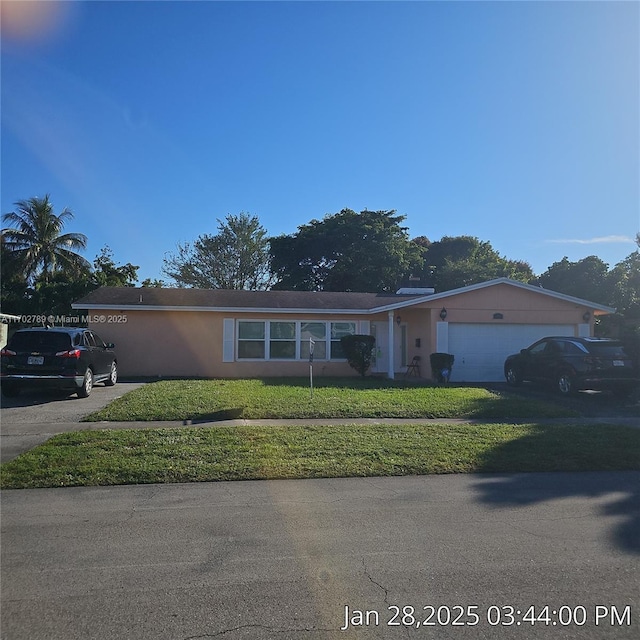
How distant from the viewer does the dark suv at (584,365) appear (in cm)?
1330

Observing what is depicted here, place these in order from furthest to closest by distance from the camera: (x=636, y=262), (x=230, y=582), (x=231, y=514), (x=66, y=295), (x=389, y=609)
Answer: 1. (x=66, y=295)
2. (x=636, y=262)
3. (x=231, y=514)
4. (x=230, y=582)
5. (x=389, y=609)

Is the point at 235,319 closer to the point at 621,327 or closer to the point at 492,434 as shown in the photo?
the point at 492,434

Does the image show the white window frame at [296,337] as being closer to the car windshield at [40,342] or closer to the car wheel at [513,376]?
the car wheel at [513,376]

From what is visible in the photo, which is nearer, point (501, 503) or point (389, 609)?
point (389, 609)

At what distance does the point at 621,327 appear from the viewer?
70.3 feet

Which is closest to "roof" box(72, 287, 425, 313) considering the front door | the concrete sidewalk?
the front door

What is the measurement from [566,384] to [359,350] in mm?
6776

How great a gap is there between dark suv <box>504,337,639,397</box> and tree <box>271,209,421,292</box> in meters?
23.7

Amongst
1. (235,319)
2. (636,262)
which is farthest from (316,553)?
(636,262)

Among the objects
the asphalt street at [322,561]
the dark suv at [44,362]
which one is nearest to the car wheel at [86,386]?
the dark suv at [44,362]

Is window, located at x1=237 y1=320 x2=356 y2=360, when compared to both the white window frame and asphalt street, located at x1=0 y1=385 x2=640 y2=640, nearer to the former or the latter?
the white window frame

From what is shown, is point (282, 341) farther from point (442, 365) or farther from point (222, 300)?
point (442, 365)

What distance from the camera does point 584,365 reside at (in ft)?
44.6

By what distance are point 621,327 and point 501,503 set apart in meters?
18.7
